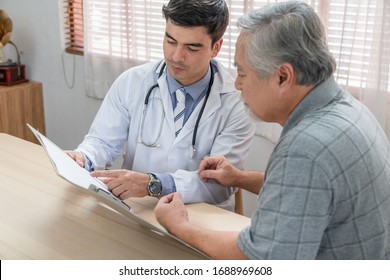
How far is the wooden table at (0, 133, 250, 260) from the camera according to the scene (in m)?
1.21

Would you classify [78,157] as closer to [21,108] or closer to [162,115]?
[162,115]

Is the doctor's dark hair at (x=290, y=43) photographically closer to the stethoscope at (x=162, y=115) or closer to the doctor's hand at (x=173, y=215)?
the doctor's hand at (x=173, y=215)

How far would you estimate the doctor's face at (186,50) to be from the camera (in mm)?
1657

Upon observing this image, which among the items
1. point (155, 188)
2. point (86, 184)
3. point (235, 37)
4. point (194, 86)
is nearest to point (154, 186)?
point (155, 188)

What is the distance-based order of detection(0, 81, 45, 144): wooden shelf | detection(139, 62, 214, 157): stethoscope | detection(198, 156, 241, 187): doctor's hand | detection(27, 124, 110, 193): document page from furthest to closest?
detection(0, 81, 45, 144): wooden shelf, detection(139, 62, 214, 157): stethoscope, detection(198, 156, 241, 187): doctor's hand, detection(27, 124, 110, 193): document page

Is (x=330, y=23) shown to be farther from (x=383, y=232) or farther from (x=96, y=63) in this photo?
(x=96, y=63)

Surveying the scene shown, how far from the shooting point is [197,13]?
1.63 metres

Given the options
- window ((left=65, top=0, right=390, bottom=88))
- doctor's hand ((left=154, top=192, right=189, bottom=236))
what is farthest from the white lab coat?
window ((left=65, top=0, right=390, bottom=88))

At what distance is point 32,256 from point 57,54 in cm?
230

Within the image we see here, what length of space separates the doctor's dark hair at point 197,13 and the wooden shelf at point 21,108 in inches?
71.2

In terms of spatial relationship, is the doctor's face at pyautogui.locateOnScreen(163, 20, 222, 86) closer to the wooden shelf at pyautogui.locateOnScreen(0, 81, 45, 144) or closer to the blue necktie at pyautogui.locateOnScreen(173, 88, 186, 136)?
the blue necktie at pyautogui.locateOnScreen(173, 88, 186, 136)

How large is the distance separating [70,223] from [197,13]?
2.52ft

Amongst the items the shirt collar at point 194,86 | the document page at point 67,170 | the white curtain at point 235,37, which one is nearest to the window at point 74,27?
the white curtain at point 235,37
